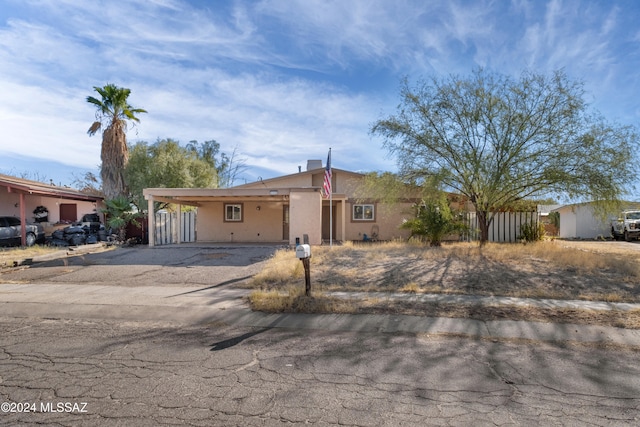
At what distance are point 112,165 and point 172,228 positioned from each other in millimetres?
7339

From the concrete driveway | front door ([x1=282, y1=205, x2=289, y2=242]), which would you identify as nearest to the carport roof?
the concrete driveway

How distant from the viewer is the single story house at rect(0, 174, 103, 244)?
18.5 m

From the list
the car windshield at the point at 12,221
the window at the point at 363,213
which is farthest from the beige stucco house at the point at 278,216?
the car windshield at the point at 12,221

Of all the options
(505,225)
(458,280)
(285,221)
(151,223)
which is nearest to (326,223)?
(285,221)

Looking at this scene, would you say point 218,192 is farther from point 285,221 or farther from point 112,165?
point 112,165

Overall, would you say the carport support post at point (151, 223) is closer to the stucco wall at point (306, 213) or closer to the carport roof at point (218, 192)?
the carport roof at point (218, 192)

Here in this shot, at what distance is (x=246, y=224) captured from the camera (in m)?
21.9

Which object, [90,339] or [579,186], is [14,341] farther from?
[579,186]

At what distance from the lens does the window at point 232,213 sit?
2192cm

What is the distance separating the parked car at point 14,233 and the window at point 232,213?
958cm

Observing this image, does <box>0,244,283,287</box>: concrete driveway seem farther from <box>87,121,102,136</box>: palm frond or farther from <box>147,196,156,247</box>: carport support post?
<box>87,121,102,136</box>: palm frond

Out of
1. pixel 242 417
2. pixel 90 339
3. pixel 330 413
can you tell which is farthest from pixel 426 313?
pixel 90 339

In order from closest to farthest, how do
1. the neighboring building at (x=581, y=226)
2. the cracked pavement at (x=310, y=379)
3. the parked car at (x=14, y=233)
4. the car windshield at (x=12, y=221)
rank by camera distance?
the cracked pavement at (x=310, y=379), the parked car at (x=14, y=233), the car windshield at (x=12, y=221), the neighboring building at (x=581, y=226)

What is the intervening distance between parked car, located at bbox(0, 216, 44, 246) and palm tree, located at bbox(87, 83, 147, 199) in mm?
5619
